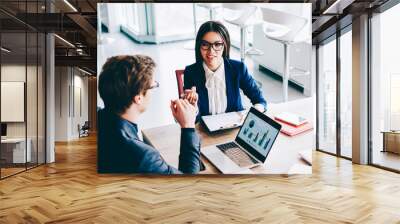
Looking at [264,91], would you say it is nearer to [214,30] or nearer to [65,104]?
[214,30]

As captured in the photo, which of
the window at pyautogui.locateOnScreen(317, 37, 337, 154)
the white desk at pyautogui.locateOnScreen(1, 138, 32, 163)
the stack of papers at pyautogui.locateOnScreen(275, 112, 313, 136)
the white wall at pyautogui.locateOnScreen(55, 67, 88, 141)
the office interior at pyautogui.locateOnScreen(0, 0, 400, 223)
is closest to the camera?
the office interior at pyautogui.locateOnScreen(0, 0, 400, 223)

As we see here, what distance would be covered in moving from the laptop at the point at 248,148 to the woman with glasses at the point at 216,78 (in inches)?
10.5

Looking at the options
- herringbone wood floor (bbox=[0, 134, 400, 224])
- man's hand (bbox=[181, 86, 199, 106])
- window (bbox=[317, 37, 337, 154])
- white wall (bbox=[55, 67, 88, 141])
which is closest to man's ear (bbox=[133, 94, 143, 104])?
man's hand (bbox=[181, 86, 199, 106])

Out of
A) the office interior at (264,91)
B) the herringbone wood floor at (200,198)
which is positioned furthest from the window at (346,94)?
the herringbone wood floor at (200,198)

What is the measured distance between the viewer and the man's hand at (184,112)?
626cm

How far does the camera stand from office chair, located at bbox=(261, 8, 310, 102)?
6367 millimetres

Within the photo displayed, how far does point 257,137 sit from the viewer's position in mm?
6277

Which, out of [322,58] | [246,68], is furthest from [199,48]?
[322,58]

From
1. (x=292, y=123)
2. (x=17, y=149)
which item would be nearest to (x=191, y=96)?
(x=292, y=123)

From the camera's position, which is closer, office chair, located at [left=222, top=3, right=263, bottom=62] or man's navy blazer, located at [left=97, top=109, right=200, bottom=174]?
man's navy blazer, located at [left=97, top=109, right=200, bottom=174]

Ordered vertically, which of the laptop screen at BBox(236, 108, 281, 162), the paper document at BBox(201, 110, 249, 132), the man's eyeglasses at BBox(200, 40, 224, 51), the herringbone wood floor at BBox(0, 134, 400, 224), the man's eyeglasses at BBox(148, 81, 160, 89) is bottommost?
the herringbone wood floor at BBox(0, 134, 400, 224)

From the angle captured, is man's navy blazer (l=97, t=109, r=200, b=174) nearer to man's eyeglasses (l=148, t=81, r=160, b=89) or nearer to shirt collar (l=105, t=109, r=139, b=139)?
shirt collar (l=105, t=109, r=139, b=139)

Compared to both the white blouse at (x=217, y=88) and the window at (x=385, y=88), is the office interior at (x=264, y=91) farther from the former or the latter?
the white blouse at (x=217, y=88)

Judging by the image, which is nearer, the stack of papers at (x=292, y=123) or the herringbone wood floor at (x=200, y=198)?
the herringbone wood floor at (x=200, y=198)
